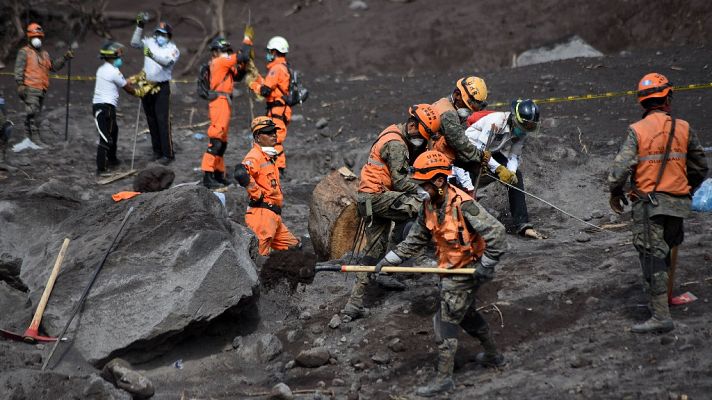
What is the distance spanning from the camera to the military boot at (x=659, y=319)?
6.06 m

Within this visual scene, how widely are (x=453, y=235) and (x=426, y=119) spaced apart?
1873 millimetres

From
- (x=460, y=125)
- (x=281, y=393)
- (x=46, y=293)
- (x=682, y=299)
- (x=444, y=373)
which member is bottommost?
(x=281, y=393)

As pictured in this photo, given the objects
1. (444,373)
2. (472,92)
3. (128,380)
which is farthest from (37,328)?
(472,92)

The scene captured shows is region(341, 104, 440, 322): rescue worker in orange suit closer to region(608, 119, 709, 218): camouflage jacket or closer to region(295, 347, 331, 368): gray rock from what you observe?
region(295, 347, 331, 368): gray rock

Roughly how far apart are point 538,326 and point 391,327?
4.11 ft

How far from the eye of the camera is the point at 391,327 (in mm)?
7102

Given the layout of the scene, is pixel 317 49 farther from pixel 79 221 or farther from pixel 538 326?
pixel 538 326

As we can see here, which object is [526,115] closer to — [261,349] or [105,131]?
[261,349]

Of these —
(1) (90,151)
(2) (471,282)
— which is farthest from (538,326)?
(1) (90,151)

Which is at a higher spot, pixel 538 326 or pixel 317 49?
pixel 317 49

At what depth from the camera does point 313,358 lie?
6.75 meters

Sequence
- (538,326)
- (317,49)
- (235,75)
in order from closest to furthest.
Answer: (538,326) → (235,75) → (317,49)

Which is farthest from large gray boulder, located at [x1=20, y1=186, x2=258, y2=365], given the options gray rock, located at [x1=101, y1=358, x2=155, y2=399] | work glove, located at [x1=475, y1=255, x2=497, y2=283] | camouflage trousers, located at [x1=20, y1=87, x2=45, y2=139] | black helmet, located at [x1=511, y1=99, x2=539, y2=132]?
camouflage trousers, located at [x1=20, y1=87, x2=45, y2=139]

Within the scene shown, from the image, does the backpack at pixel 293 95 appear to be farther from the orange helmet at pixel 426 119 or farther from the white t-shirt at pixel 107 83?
the orange helmet at pixel 426 119
